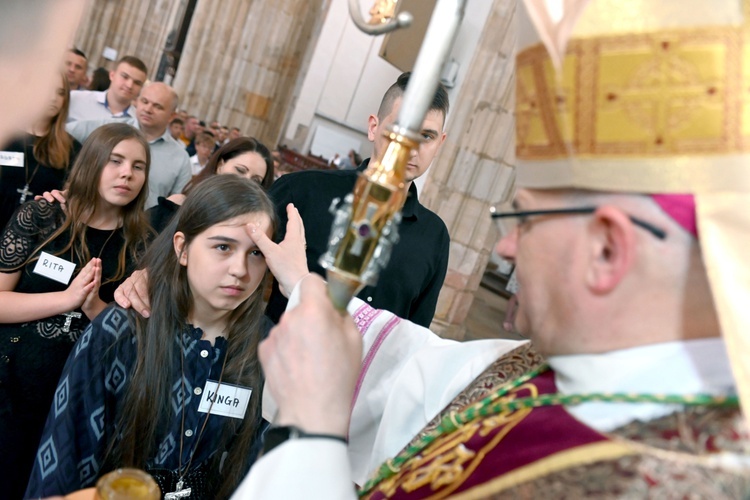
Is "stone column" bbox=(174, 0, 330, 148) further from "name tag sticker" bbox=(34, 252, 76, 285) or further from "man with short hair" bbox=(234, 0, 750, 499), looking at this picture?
"man with short hair" bbox=(234, 0, 750, 499)

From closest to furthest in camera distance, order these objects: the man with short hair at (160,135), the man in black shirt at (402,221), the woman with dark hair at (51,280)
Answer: the woman with dark hair at (51,280) → the man in black shirt at (402,221) → the man with short hair at (160,135)

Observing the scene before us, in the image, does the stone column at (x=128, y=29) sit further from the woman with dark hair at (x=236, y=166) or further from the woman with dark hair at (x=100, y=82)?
the woman with dark hair at (x=236, y=166)

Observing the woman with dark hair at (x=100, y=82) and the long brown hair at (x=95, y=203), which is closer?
the long brown hair at (x=95, y=203)

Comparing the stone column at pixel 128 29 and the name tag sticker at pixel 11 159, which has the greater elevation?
the stone column at pixel 128 29

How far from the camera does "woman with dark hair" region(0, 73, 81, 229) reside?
372 cm

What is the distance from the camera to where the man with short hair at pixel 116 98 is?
5637 millimetres

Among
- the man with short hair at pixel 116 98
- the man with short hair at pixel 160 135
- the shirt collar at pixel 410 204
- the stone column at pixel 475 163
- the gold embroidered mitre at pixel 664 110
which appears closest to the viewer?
the gold embroidered mitre at pixel 664 110

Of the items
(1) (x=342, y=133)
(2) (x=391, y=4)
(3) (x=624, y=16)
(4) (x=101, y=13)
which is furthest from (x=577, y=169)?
(4) (x=101, y=13)

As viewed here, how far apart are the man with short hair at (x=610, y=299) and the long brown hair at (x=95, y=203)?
6.43ft

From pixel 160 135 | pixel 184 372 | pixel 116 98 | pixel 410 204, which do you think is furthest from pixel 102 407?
pixel 116 98

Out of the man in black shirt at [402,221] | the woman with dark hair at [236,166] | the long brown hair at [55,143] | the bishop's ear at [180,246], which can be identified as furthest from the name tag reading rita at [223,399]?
the long brown hair at [55,143]

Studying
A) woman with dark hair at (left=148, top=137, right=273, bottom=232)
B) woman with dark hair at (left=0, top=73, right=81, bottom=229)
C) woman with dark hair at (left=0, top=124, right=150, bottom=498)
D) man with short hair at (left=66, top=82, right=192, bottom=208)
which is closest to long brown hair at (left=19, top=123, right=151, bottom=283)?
woman with dark hair at (left=0, top=124, right=150, bottom=498)

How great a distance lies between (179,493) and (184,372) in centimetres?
37

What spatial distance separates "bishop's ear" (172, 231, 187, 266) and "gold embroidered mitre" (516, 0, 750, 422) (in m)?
1.56
